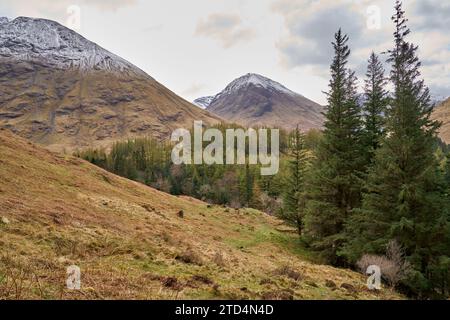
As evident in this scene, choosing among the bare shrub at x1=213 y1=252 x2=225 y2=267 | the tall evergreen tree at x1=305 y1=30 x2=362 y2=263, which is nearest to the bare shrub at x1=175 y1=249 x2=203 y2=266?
the bare shrub at x1=213 y1=252 x2=225 y2=267

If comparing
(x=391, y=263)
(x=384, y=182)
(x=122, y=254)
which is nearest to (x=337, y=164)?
(x=384, y=182)

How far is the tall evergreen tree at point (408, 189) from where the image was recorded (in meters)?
21.2

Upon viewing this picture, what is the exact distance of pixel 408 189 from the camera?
845 inches

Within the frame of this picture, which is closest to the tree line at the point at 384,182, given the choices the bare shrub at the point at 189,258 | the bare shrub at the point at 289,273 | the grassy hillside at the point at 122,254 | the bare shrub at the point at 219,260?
the grassy hillside at the point at 122,254

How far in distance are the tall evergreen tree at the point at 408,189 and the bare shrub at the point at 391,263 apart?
715 mm

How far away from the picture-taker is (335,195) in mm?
29859

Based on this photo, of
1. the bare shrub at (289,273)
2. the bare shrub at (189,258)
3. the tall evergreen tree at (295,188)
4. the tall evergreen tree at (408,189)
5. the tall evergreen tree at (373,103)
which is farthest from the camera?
the tall evergreen tree at (295,188)

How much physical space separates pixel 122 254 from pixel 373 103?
944 inches

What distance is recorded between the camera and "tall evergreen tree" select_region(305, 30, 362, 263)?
28953 millimetres

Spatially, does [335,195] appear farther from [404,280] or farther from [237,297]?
[237,297]

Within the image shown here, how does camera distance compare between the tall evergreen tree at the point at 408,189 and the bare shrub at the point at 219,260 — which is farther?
the tall evergreen tree at the point at 408,189

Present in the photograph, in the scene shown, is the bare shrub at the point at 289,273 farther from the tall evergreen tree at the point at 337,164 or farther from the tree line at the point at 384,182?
the tall evergreen tree at the point at 337,164
